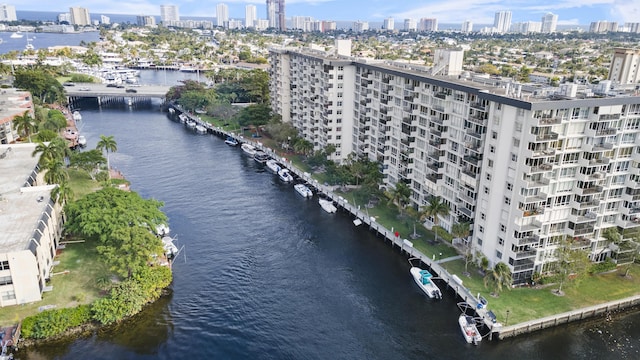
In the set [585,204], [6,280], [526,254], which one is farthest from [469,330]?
[6,280]

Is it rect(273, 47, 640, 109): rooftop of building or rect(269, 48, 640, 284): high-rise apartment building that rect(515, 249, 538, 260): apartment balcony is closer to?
rect(269, 48, 640, 284): high-rise apartment building

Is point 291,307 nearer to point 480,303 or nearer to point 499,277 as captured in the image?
point 480,303

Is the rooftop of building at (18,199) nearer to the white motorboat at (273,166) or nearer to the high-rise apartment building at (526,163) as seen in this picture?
the white motorboat at (273,166)

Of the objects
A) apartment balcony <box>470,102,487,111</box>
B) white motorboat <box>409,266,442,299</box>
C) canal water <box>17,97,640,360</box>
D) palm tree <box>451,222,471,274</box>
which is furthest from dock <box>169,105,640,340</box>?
apartment balcony <box>470,102,487,111</box>

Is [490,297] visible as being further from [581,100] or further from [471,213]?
[581,100]

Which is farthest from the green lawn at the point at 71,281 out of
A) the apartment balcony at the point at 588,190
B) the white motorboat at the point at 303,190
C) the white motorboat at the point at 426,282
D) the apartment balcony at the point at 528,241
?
the apartment balcony at the point at 588,190

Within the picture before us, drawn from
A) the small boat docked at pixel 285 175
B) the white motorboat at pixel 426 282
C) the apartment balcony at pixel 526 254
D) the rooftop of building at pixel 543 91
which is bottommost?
the white motorboat at pixel 426 282
